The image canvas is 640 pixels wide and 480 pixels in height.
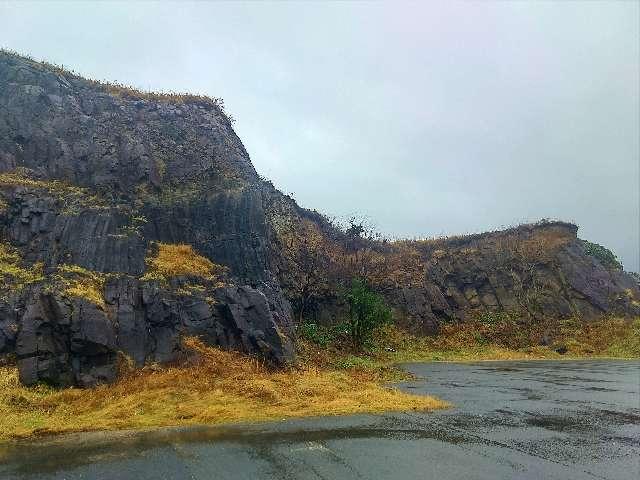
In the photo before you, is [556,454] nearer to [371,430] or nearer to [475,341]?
[371,430]

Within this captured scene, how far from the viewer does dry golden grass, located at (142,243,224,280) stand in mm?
22125

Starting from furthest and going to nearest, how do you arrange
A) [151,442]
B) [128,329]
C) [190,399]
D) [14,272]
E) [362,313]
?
[362,313]
[14,272]
[128,329]
[190,399]
[151,442]

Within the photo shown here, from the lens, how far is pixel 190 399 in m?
16.4

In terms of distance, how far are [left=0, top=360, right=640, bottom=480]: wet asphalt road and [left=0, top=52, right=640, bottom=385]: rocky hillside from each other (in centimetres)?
616

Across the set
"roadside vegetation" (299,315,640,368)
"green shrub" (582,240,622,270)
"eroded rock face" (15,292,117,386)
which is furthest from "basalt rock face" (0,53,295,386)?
"green shrub" (582,240,622,270)

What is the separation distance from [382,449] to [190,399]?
7285mm

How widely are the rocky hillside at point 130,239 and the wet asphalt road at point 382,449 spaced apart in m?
6.16

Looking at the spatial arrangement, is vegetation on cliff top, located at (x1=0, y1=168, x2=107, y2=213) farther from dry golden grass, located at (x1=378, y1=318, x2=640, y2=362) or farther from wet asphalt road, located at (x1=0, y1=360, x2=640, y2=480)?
dry golden grass, located at (x1=378, y1=318, x2=640, y2=362)

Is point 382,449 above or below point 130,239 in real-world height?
below

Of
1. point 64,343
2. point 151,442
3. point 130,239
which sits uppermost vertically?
point 130,239

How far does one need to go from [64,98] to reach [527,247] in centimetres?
4450

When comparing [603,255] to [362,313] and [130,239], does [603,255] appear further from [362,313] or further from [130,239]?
[130,239]

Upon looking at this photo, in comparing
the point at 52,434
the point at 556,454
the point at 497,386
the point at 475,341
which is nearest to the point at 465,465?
the point at 556,454

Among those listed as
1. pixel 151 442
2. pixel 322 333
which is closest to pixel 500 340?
pixel 322 333
